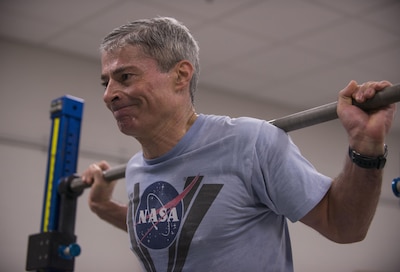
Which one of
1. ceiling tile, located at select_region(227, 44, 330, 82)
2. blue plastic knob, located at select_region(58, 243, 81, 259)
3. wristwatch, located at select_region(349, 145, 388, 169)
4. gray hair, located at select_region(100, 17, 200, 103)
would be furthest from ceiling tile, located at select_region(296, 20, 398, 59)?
wristwatch, located at select_region(349, 145, 388, 169)

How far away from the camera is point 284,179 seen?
1.25 metres

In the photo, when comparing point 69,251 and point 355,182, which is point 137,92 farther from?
point 69,251

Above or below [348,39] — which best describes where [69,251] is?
below

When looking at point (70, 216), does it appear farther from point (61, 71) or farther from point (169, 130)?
point (61, 71)

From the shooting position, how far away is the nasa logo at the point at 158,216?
4.48 feet

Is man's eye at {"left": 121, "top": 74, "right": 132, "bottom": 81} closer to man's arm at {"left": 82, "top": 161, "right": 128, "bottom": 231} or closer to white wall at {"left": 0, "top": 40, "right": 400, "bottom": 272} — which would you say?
man's arm at {"left": 82, "top": 161, "right": 128, "bottom": 231}

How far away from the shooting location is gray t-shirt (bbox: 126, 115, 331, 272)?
1261 mm

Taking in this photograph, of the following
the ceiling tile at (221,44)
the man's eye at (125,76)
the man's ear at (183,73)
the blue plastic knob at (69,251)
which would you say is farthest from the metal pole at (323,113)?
the ceiling tile at (221,44)

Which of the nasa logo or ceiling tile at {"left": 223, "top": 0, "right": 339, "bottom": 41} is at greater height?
ceiling tile at {"left": 223, "top": 0, "right": 339, "bottom": 41}

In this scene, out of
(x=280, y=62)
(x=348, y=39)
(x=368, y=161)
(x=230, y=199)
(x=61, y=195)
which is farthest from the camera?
(x=280, y=62)

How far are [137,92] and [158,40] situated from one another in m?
0.14

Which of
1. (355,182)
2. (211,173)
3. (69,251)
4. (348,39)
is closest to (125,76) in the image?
(211,173)

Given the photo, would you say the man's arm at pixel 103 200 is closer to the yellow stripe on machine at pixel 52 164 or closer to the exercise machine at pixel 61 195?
the exercise machine at pixel 61 195

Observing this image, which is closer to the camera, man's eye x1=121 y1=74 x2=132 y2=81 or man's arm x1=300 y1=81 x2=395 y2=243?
man's arm x1=300 y1=81 x2=395 y2=243
